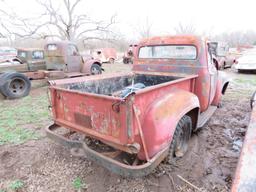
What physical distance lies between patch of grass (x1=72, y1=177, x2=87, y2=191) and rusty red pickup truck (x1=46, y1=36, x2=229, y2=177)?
13.4 inches

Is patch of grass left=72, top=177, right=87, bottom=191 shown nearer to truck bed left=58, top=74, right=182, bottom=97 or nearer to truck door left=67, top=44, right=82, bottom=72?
truck bed left=58, top=74, right=182, bottom=97

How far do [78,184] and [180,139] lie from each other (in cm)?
153

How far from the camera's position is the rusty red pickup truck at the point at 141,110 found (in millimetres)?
2002

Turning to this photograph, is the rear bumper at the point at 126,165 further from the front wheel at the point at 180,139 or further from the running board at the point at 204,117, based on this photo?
the running board at the point at 204,117

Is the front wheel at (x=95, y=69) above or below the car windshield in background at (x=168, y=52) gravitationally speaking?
below

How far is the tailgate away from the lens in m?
2.00

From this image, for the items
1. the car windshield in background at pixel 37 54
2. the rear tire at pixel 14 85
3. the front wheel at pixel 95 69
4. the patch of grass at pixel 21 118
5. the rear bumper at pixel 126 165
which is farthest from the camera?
the car windshield in background at pixel 37 54

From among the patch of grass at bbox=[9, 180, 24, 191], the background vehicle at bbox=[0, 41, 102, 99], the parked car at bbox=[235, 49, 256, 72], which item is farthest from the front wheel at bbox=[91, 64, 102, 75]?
the parked car at bbox=[235, 49, 256, 72]

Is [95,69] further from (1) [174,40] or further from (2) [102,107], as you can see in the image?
(2) [102,107]

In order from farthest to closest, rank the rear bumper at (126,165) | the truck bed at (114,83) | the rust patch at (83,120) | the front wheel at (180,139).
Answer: the truck bed at (114,83)
the front wheel at (180,139)
the rust patch at (83,120)
the rear bumper at (126,165)

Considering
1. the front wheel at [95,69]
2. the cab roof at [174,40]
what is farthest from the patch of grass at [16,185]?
the front wheel at [95,69]

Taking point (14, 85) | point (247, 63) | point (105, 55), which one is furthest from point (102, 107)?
point (105, 55)

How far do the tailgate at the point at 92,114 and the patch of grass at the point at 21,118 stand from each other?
58.0 inches

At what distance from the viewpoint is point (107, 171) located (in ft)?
8.76
